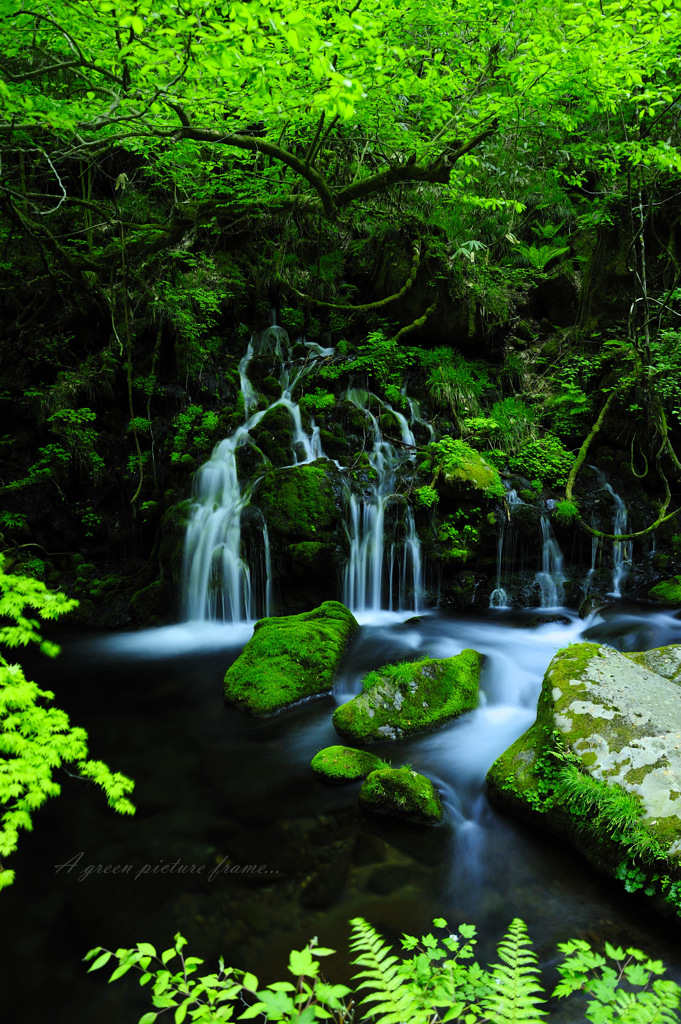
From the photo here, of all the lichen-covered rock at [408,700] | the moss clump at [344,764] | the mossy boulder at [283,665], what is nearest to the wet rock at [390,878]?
the moss clump at [344,764]

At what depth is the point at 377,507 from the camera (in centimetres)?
939

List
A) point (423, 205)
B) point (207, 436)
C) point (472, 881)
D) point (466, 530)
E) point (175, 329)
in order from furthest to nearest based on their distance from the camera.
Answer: point (423, 205)
point (175, 329)
point (207, 436)
point (466, 530)
point (472, 881)

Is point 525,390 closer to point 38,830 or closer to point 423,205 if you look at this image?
point 423,205

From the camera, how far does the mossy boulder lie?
243 inches

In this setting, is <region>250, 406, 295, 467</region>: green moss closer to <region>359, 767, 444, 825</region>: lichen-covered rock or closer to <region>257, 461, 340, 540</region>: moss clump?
<region>257, 461, 340, 540</region>: moss clump

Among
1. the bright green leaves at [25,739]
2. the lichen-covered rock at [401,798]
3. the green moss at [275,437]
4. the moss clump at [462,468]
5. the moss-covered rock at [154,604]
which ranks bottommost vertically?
the lichen-covered rock at [401,798]

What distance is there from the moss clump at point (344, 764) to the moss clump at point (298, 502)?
4.22m

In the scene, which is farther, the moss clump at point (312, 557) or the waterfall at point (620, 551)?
the waterfall at point (620, 551)

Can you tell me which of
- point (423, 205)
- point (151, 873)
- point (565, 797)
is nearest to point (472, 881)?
point (565, 797)

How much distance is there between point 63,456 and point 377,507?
20.6 feet

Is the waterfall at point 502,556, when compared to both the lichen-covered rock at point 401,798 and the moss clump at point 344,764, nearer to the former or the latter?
the moss clump at point 344,764

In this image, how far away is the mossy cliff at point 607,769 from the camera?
3.63m

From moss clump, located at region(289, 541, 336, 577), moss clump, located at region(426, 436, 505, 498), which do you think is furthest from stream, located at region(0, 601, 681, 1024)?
moss clump, located at region(426, 436, 505, 498)

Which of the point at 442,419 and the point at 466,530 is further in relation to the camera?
the point at 442,419
